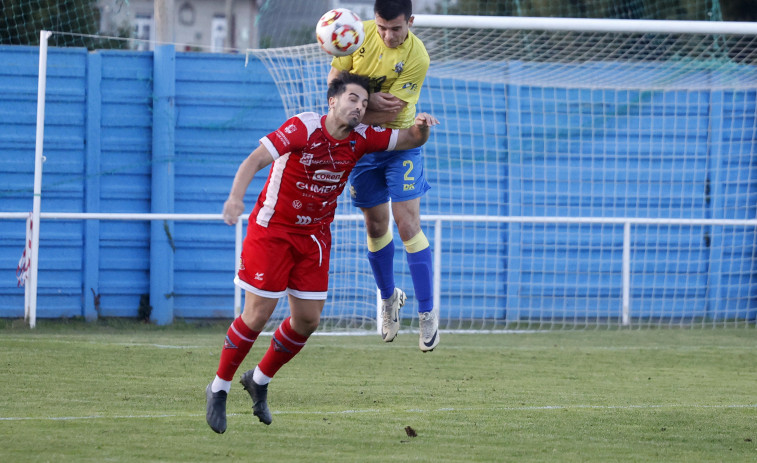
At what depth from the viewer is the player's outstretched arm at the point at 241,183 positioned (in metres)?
4.97

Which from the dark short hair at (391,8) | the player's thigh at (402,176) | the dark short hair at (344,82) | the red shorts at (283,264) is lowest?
the red shorts at (283,264)

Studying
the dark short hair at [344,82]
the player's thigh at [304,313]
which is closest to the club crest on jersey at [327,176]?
the dark short hair at [344,82]

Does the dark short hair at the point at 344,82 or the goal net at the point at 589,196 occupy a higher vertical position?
the dark short hair at the point at 344,82

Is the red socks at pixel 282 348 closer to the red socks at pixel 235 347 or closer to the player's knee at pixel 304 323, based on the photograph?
the player's knee at pixel 304 323

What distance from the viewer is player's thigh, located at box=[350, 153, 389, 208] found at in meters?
6.73

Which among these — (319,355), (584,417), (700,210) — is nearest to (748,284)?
(700,210)

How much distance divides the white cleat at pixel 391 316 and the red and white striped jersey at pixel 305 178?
1.47 metres

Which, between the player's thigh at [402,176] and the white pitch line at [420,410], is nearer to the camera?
the white pitch line at [420,410]

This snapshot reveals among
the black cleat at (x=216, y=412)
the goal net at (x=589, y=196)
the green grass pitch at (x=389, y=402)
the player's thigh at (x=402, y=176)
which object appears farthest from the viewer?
the goal net at (x=589, y=196)

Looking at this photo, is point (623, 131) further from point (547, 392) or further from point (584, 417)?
point (584, 417)

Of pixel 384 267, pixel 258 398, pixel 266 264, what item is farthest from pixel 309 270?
pixel 384 267

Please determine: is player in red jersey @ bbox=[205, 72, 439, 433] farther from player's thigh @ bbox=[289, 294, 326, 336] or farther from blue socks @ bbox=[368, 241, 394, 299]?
blue socks @ bbox=[368, 241, 394, 299]

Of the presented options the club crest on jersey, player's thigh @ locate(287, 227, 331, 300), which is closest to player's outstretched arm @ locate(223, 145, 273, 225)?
the club crest on jersey

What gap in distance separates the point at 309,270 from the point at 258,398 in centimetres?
82
